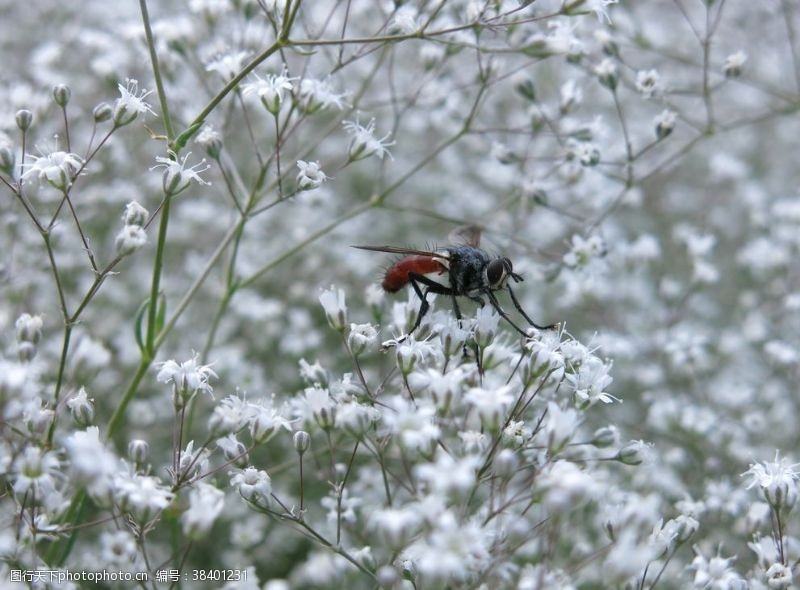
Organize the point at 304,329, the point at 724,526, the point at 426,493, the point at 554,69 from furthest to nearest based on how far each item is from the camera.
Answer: the point at 554,69 → the point at 304,329 → the point at 724,526 → the point at 426,493

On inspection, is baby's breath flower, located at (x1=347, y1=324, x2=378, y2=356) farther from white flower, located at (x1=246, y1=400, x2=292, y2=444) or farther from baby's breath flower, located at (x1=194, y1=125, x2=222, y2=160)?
baby's breath flower, located at (x1=194, y1=125, x2=222, y2=160)

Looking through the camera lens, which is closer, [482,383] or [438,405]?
[438,405]

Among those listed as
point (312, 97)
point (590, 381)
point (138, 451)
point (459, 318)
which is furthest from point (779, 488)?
point (312, 97)

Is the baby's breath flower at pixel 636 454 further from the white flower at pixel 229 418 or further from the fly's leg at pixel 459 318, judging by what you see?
the white flower at pixel 229 418

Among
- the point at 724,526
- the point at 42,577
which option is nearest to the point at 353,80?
the point at 724,526

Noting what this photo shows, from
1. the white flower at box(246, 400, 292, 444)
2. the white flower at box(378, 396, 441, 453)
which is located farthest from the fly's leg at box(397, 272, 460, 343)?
the white flower at box(378, 396, 441, 453)

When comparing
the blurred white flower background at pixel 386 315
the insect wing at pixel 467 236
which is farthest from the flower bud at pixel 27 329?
the insect wing at pixel 467 236

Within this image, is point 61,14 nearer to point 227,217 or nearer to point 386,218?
point 227,217
